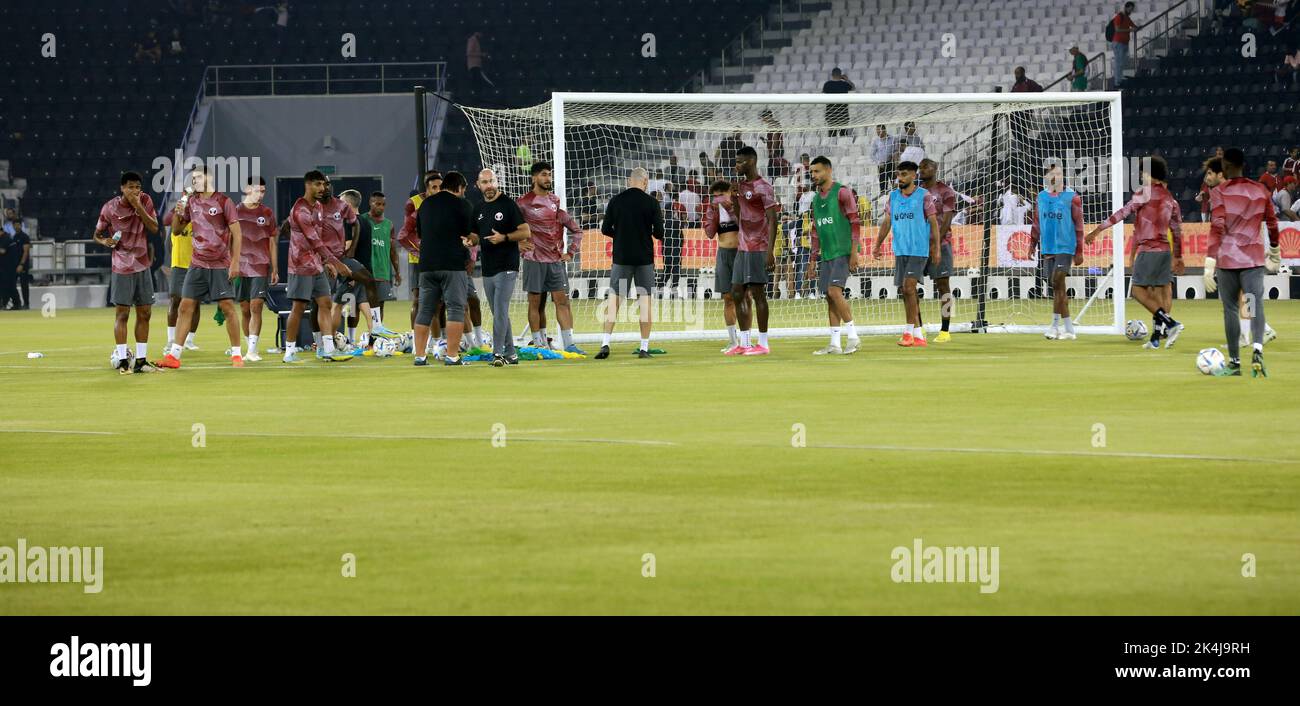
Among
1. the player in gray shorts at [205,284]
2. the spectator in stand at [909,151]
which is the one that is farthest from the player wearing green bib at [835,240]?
the spectator in stand at [909,151]

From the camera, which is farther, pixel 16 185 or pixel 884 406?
pixel 16 185

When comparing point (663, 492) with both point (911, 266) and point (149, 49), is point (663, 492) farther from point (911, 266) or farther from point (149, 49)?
point (149, 49)

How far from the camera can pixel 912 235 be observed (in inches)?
859

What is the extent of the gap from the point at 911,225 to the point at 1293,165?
16.1m

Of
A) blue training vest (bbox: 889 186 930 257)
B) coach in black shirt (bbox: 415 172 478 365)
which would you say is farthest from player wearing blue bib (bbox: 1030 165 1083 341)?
coach in black shirt (bbox: 415 172 478 365)

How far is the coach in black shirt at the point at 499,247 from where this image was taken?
18.8 meters

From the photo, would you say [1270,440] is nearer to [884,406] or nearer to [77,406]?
[884,406]

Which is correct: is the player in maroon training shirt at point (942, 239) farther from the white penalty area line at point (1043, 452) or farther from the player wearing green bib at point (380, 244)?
the white penalty area line at point (1043, 452)

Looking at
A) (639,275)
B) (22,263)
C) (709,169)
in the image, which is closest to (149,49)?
(22,263)

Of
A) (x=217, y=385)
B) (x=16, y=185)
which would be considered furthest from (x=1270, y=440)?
(x=16, y=185)

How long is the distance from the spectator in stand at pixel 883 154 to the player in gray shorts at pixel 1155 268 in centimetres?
1226

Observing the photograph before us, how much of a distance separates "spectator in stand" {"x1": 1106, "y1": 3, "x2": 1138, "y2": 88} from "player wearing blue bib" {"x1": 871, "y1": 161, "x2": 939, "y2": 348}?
20.0m
